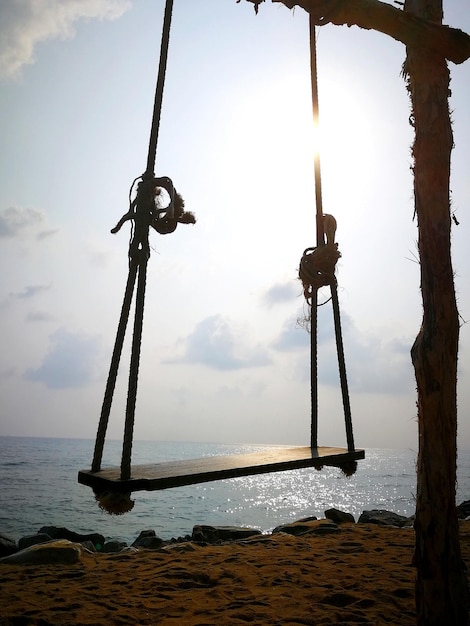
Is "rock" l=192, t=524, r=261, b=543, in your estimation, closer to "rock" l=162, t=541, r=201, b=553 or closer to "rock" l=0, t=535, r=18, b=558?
"rock" l=162, t=541, r=201, b=553

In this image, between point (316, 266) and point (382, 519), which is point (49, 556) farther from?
point (382, 519)

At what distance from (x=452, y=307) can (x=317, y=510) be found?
2692 cm

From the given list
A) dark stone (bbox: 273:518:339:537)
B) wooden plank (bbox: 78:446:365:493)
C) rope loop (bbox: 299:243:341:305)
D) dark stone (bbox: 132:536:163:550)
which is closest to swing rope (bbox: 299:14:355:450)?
rope loop (bbox: 299:243:341:305)

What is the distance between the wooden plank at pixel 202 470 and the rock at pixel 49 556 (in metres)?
3.95

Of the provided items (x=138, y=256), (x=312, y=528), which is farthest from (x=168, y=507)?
(x=138, y=256)

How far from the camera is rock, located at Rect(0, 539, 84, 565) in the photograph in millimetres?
6434

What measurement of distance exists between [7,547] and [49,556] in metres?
2.85

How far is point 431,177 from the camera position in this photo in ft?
10.2

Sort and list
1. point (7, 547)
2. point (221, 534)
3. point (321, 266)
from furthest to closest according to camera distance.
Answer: point (221, 534)
point (7, 547)
point (321, 266)

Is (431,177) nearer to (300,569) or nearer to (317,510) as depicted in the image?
(300,569)

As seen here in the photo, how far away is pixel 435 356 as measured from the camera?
9.47 ft

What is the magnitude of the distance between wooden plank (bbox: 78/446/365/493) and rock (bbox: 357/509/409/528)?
6616mm

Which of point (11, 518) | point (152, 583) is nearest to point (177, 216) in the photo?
point (152, 583)

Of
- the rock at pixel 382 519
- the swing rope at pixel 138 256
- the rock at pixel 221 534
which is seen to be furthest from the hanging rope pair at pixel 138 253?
the rock at pixel 382 519
